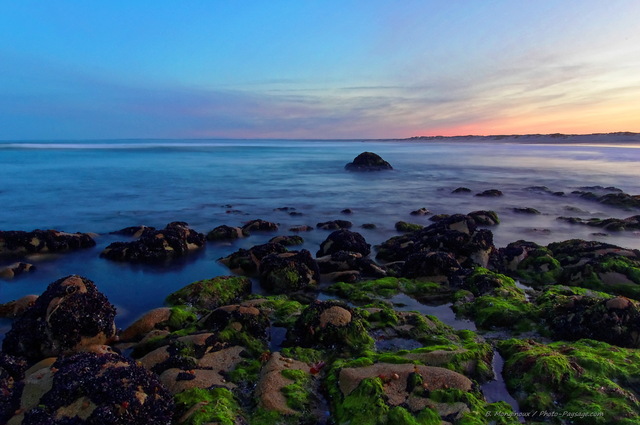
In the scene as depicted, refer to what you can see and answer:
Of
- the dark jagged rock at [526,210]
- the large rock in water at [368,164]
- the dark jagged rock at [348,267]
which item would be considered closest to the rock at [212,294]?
the dark jagged rock at [348,267]

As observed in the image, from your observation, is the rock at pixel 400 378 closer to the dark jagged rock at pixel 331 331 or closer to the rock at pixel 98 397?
the dark jagged rock at pixel 331 331

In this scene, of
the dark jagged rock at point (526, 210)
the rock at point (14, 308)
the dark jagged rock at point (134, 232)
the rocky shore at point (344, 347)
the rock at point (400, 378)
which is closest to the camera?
the rocky shore at point (344, 347)

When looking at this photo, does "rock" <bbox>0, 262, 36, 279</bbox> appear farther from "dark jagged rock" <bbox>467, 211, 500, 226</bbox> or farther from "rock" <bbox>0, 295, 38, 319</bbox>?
"dark jagged rock" <bbox>467, 211, 500, 226</bbox>

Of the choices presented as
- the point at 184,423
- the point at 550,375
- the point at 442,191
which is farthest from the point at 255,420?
the point at 442,191

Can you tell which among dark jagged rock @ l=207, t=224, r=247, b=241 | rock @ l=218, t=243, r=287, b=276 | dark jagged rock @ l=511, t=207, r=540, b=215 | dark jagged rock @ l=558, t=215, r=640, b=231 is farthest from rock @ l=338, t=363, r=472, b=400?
dark jagged rock @ l=511, t=207, r=540, b=215

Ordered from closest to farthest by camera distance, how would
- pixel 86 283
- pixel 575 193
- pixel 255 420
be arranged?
pixel 255 420 → pixel 86 283 → pixel 575 193

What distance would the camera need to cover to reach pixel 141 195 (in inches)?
963

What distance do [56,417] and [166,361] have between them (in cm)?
135

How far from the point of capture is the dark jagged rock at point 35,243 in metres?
11.1

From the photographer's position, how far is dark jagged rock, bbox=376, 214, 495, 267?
10.2 metres

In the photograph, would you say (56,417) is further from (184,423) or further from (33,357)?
(33,357)

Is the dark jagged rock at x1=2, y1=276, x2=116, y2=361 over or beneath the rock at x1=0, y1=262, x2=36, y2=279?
over

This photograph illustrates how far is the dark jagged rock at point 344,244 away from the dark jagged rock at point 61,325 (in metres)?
6.09

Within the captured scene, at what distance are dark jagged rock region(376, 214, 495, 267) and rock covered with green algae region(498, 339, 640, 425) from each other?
4694 millimetres
